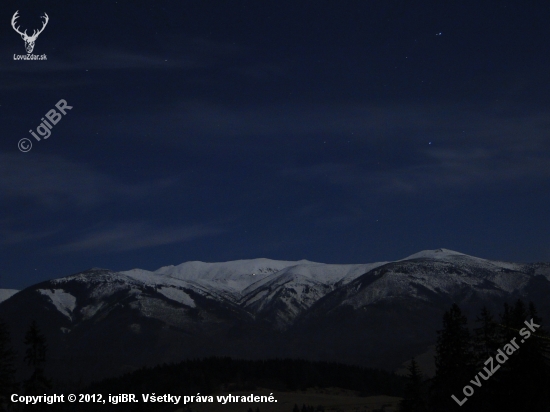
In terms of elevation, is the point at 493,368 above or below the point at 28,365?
below

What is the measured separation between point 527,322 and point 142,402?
2854 centimetres

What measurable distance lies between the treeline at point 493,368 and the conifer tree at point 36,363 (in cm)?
2736

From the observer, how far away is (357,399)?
7840 inches

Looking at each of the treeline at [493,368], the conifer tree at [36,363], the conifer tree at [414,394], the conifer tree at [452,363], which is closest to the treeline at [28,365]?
the conifer tree at [36,363]

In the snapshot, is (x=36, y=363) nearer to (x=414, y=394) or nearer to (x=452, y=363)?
(x=414, y=394)

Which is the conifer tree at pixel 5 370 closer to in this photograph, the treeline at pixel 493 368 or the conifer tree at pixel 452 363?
the treeline at pixel 493 368

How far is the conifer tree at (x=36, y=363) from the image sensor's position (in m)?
51.8

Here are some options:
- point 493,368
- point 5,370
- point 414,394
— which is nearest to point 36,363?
point 5,370

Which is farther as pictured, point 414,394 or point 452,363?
point 414,394

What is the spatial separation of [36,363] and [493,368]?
107 feet

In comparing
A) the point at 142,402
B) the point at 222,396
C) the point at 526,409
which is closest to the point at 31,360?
the point at 142,402

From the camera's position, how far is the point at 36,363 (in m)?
53.1

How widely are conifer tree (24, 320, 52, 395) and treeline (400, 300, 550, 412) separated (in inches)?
1077

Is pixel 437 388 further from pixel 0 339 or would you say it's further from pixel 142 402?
pixel 0 339
